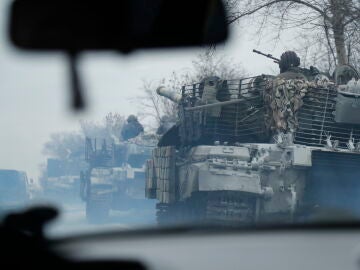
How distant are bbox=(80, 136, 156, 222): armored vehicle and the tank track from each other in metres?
0.58

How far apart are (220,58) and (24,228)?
406 centimetres

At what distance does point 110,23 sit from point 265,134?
23.0 feet

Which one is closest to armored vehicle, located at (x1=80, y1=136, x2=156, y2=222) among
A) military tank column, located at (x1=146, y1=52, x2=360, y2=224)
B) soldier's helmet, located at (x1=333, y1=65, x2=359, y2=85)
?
military tank column, located at (x1=146, y1=52, x2=360, y2=224)

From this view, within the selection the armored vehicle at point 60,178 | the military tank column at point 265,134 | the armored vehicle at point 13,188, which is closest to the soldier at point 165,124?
the military tank column at point 265,134

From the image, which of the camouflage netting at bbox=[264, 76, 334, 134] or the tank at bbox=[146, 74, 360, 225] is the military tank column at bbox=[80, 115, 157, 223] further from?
the camouflage netting at bbox=[264, 76, 334, 134]

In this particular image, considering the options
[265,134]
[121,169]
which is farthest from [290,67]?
[121,169]

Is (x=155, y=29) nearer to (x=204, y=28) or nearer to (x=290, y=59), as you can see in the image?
(x=204, y=28)

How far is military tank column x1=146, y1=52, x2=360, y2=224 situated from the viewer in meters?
9.41

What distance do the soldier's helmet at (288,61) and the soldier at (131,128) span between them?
1.77m

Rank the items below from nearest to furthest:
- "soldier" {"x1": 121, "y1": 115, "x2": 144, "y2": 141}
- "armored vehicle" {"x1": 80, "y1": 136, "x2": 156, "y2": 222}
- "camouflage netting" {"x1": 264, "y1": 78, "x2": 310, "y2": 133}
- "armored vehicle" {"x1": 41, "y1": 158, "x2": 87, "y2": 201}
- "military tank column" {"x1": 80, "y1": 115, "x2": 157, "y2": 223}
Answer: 1. "armored vehicle" {"x1": 41, "y1": 158, "x2": 87, "y2": 201}
2. "soldier" {"x1": 121, "y1": 115, "x2": 144, "y2": 141}
3. "military tank column" {"x1": 80, "y1": 115, "x2": 157, "y2": 223}
4. "armored vehicle" {"x1": 80, "y1": 136, "x2": 156, "y2": 222}
5. "camouflage netting" {"x1": 264, "y1": 78, "x2": 310, "y2": 133}

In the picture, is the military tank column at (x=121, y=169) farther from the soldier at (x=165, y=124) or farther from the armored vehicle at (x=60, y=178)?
the armored vehicle at (x=60, y=178)

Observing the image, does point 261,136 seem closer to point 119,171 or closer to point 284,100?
point 284,100

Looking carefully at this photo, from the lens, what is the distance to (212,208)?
740 centimetres

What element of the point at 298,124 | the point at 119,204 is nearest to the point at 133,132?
the point at 119,204
